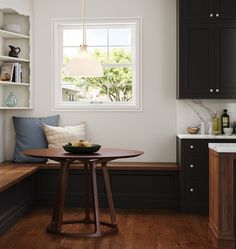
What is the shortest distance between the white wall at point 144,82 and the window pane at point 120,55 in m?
0.29

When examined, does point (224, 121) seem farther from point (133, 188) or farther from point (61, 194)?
point (61, 194)

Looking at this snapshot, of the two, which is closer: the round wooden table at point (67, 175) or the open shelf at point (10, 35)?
the round wooden table at point (67, 175)

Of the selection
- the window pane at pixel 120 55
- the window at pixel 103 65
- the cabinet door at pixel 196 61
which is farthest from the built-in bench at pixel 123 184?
the window pane at pixel 120 55

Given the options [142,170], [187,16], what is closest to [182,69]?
[187,16]

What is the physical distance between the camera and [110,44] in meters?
5.87

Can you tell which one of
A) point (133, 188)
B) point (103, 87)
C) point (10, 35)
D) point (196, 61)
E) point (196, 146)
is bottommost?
point (133, 188)

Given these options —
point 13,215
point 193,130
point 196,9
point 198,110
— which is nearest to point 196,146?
point 193,130

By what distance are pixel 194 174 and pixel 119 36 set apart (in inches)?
84.4

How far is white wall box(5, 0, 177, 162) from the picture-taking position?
561 cm

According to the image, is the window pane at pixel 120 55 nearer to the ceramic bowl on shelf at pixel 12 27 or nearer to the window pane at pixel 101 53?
the window pane at pixel 101 53

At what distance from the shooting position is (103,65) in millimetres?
5891

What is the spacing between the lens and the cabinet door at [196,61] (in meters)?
5.24

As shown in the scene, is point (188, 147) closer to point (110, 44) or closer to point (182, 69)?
point (182, 69)

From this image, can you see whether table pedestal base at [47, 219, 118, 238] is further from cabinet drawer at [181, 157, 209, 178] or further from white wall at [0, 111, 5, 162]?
white wall at [0, 111, 5, 162]
